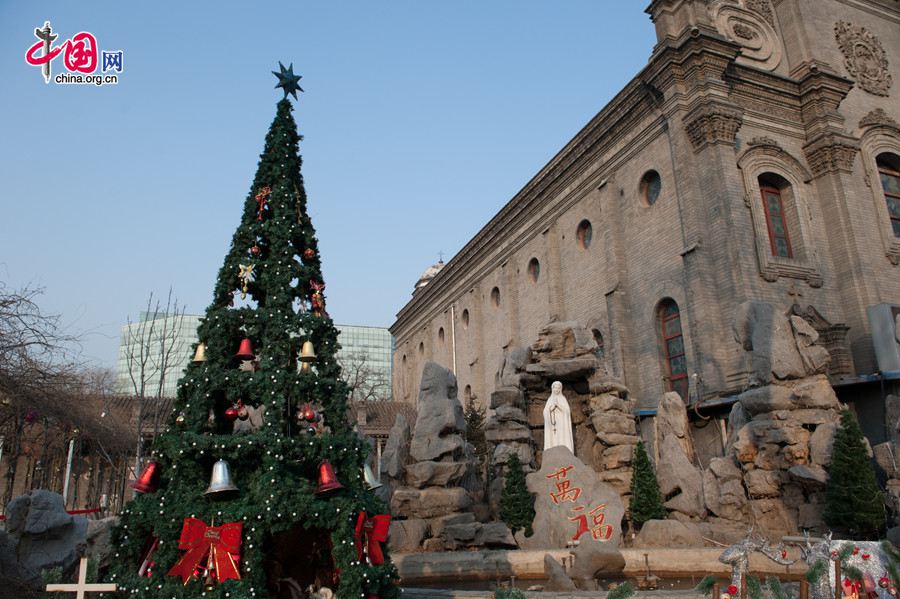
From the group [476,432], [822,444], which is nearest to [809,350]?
[822,444]

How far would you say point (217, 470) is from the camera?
5992mm

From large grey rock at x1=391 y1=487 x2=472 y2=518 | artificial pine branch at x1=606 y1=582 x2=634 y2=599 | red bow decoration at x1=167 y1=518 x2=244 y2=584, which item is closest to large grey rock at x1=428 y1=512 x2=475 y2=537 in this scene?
large grey rock at x1=391 y1=487 x2=472 y2=518

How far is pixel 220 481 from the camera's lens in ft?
19.4

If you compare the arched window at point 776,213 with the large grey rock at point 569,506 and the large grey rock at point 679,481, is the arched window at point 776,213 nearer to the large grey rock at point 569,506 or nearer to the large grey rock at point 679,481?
the large grey rock at point 679,481

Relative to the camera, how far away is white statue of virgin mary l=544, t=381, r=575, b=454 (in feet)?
52.4

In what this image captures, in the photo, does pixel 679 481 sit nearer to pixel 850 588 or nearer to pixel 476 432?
pixel 850 588

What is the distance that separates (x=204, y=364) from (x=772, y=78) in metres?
25.0

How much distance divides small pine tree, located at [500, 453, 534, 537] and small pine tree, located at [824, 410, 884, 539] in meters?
5.48

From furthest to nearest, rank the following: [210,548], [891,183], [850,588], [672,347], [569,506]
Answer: [891,183]
[672,347]
[569,506]
[210,548]
[850,588]

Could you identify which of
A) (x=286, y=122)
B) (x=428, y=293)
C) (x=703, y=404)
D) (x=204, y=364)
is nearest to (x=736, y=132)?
(x=703, y=404)

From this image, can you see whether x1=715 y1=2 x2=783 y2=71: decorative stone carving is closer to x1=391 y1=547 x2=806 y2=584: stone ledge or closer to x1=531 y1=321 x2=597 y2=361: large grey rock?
x1=531 y1=321 x2=597 y2=361: large grey rock

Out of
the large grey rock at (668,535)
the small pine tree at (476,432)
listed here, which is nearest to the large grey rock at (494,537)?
the large grey rock at (668,535)

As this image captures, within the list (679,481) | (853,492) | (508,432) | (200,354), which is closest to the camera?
(200,354)

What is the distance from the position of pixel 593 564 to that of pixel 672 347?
1563cm
